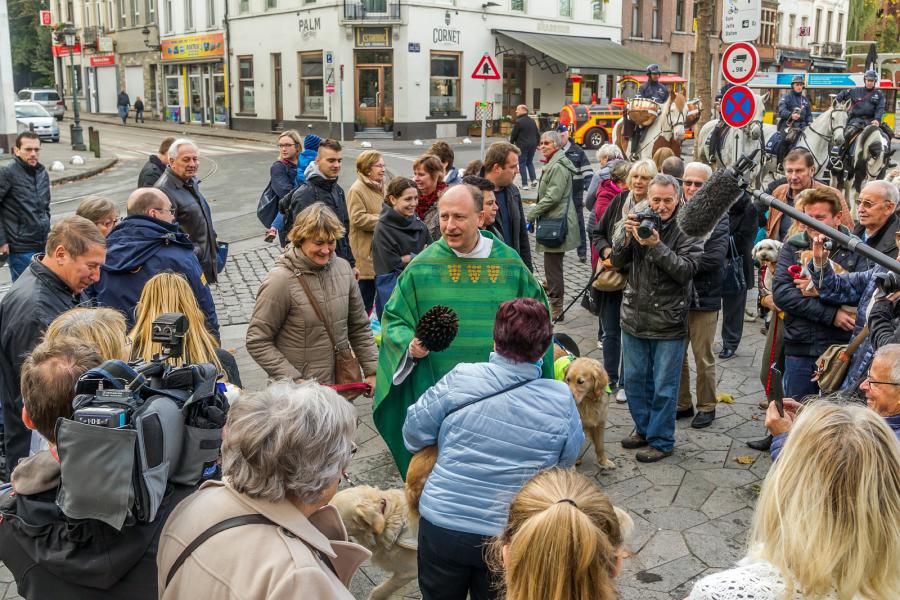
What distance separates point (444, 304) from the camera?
14.4 ft

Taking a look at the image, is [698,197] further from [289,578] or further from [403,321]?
[289,578]

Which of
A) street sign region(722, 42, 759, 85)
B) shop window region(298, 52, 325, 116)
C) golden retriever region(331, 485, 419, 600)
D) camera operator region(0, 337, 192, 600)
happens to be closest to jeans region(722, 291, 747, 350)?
street sign region(722, 42, 759, 85)

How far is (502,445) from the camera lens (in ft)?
9.98

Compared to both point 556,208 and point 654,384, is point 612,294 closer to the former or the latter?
point 654,384

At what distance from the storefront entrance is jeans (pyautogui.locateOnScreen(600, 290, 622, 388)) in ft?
92.3

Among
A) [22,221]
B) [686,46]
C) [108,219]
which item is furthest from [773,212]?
[686,46]

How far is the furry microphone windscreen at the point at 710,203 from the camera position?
13.4 feet

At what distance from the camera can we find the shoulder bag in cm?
886

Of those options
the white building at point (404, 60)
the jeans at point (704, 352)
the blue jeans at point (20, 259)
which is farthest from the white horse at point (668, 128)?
the white building at point (404, 60)

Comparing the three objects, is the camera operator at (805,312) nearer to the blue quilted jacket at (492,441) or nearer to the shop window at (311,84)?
the blue quilted jacket at (492,441)

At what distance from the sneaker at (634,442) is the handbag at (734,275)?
2060 millimetres

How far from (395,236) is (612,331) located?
2.06m

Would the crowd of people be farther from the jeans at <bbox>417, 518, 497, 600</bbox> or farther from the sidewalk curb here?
the sidewalk curb

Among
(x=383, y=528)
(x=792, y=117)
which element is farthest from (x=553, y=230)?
(x=792, y=117)
